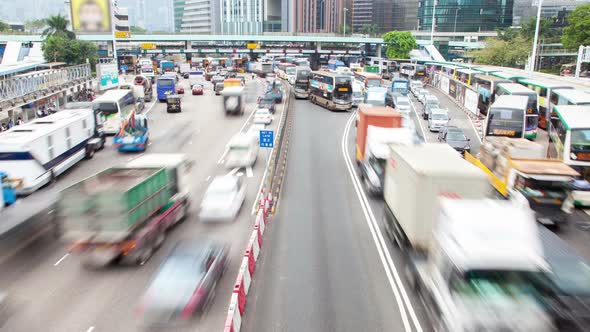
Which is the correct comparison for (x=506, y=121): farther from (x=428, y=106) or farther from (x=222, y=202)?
(x=222, y=202)

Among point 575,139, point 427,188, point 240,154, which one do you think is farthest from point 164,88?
point 427,188

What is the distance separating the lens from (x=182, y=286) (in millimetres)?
13930

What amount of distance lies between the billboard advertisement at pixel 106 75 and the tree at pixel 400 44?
6697cm

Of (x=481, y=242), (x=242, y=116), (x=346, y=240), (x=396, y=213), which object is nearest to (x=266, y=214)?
(x=346, y=240)

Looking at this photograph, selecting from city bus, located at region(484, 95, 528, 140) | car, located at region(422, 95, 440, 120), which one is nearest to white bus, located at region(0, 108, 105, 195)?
city bus, located at region(484, 95, 528, 140)

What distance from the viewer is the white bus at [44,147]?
2481 centimetres

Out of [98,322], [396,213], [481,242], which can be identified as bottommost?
[98,322]

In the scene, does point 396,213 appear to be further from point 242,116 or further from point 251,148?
point 242,116

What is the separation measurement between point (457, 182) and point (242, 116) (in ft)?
127

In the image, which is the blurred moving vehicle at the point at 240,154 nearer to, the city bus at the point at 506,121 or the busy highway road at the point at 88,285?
the busy highway road at the point at 88,285

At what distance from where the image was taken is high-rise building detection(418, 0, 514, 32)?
6201 inches

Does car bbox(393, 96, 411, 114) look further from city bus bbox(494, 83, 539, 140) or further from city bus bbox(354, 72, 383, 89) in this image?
city bus bbox(354, 72, 383, 89)

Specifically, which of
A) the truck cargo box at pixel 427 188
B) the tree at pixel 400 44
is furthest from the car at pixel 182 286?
the tree at pixel 400 44

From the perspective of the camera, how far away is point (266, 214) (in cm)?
2284
